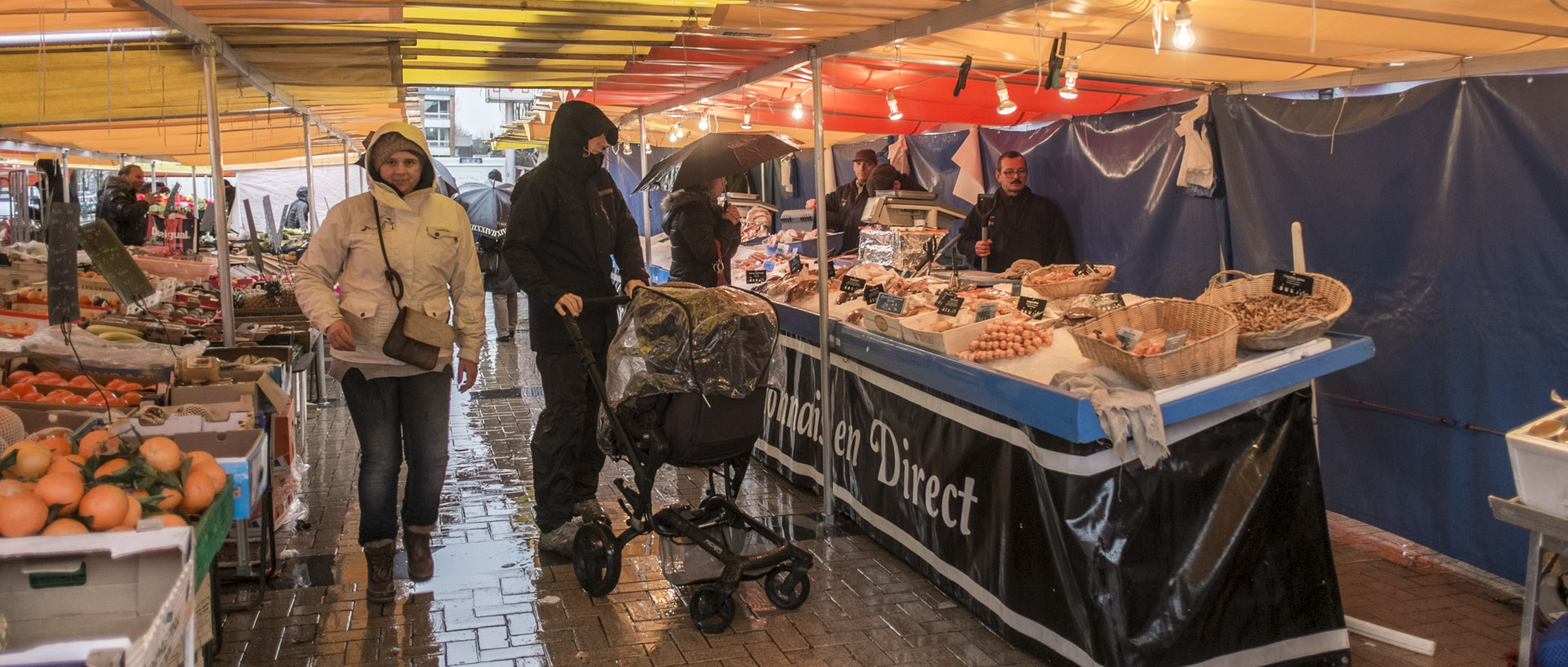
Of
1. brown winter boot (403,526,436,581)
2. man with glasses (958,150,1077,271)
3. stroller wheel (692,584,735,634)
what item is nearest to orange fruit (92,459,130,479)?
brown winter boot (403,526,436,581)

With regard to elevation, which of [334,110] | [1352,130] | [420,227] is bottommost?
[420,227]

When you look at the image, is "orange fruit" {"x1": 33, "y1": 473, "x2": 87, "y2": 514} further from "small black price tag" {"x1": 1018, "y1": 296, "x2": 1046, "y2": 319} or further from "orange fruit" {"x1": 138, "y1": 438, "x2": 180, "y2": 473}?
"small black price tag" {"x1": 1018, "y1": 296, "x2": 1046, "y2": 319}

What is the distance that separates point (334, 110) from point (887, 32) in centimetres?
873

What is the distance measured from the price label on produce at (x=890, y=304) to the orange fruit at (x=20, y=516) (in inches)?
132

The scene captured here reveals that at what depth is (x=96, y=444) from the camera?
9.93 feet

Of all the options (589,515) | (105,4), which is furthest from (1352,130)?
(105,4)

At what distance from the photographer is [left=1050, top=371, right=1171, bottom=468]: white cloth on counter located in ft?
11.1

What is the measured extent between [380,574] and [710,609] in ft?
4.53

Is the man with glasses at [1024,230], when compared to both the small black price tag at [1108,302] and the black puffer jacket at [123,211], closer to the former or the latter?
the small black price tag at [1108,302]

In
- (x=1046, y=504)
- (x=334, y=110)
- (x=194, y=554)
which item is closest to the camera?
(x=194, y=554)

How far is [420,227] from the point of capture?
4.45 meters

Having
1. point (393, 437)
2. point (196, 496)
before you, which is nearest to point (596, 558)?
point (393, 437)

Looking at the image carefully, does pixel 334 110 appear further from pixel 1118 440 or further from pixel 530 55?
pixel 1118 440

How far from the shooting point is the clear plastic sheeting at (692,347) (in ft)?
13.4
